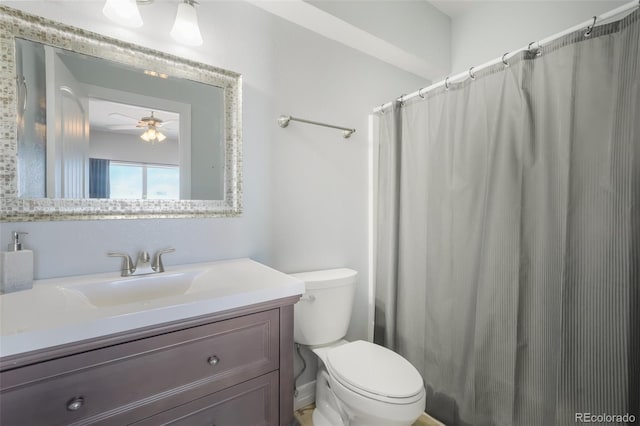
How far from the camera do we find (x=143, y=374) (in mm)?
801

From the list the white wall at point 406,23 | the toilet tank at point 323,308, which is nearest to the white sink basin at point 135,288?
the toilet tank at point 323,308

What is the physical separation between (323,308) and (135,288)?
0.88m

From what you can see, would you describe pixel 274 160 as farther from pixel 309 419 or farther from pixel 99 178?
pixel 309 419

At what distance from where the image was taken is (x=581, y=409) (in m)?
1.07

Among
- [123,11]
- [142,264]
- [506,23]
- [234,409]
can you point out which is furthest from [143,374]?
[506,23]

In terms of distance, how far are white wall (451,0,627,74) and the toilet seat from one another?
205 cm

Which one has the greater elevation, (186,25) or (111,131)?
(186,25)

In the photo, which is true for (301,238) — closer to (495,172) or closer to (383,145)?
(383,145)

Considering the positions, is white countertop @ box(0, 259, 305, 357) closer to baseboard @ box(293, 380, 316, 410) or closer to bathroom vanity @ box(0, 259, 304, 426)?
bathroom vanity @ box(0, 259, 304, 426)

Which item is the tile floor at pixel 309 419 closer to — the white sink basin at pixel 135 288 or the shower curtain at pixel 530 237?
the shower curtain at pixel 530 237

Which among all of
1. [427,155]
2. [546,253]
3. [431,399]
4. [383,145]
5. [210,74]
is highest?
[210,74]

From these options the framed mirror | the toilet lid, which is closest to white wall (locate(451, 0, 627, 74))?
the framed mirror

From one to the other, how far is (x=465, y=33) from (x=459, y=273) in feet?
5.93

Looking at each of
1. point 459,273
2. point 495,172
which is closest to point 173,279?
point 459,273
